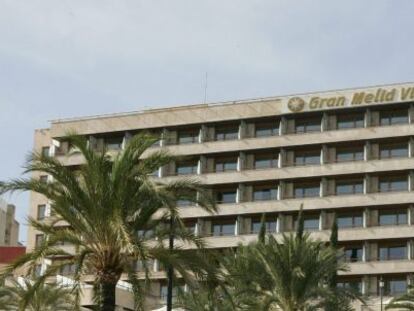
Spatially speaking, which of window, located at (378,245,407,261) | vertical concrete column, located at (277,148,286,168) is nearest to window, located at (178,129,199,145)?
vertical concrete column, located at (277,148,286,168)

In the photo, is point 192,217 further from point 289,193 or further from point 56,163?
point 56,163

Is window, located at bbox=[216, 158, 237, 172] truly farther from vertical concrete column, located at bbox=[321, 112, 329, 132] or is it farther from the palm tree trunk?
the palm tree trunk

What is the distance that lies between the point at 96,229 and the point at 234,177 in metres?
62.0

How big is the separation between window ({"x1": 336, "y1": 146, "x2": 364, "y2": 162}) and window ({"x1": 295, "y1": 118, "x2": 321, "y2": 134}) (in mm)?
3013

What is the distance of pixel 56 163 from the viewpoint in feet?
102

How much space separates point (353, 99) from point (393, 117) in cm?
397

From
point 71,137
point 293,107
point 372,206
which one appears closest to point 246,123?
point 293,107

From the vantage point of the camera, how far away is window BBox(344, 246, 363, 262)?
8669 centimetres

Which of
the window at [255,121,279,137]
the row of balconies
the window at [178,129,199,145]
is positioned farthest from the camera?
the window at [178,129,199,145]

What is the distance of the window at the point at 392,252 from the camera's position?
281 feet

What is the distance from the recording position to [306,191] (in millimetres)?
90500

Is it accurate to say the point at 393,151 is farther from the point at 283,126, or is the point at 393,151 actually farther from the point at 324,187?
the point at 283,126

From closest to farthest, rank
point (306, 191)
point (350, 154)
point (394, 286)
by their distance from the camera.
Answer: point (394, 286), point (350, 154), point (306, 191)

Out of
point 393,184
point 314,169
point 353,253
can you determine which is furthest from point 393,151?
point 353,253
